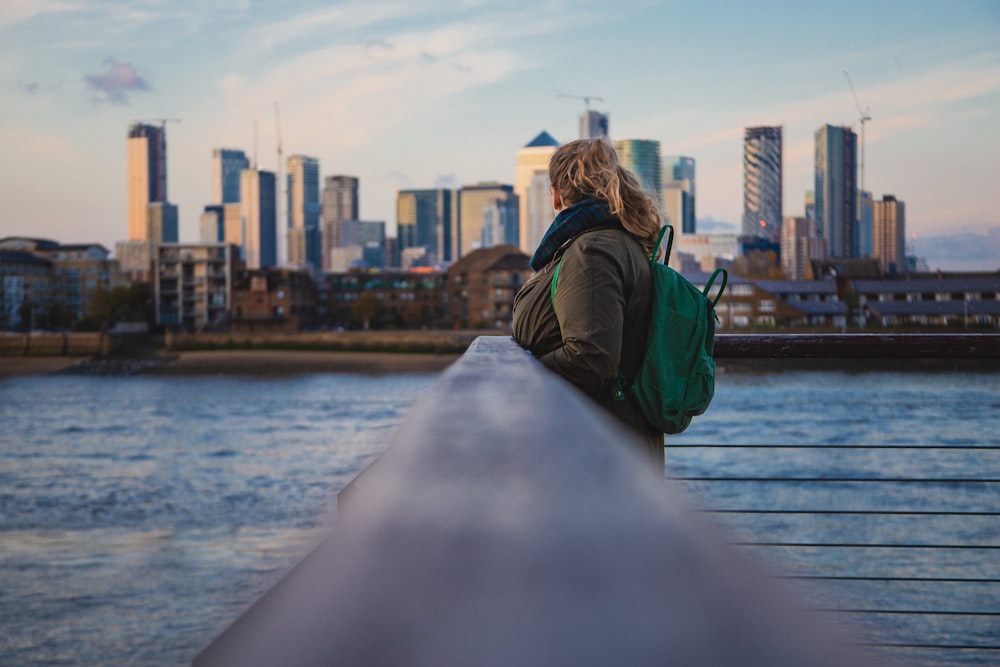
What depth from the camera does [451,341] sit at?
77.7m

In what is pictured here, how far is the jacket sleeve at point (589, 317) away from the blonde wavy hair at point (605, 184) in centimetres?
13

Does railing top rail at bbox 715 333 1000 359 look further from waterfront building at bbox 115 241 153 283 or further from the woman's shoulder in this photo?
waterfront building at bbox 115 241 153 283

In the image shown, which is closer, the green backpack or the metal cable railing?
the green backpack

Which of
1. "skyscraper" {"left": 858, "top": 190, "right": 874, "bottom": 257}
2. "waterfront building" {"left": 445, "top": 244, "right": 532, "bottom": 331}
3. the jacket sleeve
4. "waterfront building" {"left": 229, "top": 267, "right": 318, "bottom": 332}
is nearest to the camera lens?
the jacket sleeve

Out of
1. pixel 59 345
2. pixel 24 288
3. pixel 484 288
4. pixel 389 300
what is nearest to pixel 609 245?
pixel 484 288

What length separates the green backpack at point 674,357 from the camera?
205 cm

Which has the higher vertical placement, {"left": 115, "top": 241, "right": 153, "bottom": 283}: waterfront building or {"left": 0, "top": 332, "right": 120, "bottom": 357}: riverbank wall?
{"left": 115, "top": 241, "right": 153, "bottom": 283}: waterfront building

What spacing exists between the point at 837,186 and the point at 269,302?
404ft

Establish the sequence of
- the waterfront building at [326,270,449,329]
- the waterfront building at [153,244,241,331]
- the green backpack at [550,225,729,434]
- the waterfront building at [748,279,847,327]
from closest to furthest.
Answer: the green backpack at [550,225,729,434], the waterfront building at [748,279,847,327], the waterfront building at [153,244,241,331], the waterfront building at [326,270,449,329]

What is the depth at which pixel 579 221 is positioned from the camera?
6.81 feet

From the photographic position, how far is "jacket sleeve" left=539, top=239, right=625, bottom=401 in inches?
74.6

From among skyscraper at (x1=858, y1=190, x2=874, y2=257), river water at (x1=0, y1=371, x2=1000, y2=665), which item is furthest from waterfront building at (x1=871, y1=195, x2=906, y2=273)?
river water at (x1=0, y1=371, x2=1000, y2=665)

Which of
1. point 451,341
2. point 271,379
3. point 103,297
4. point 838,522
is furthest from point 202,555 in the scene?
point 103,297

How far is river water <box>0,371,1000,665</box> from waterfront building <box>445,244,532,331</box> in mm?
25778
